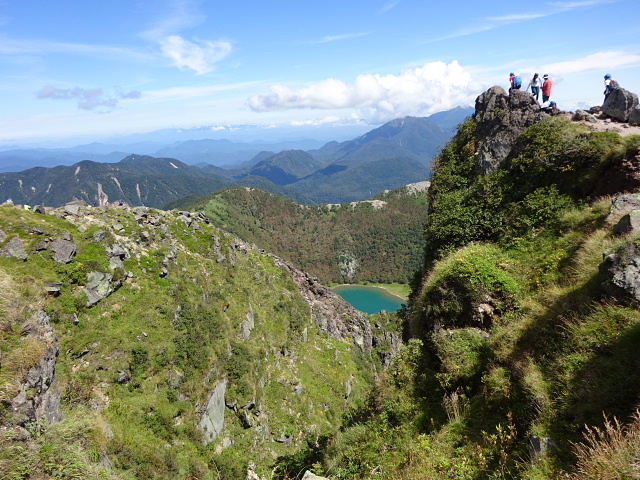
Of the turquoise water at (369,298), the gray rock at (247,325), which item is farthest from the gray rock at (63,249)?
the turquoise water at (369,298)

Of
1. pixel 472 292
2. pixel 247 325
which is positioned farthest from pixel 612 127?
pixel 247 325

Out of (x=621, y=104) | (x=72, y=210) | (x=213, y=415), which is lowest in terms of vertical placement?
(x=213, y=415)

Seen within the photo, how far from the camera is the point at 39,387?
10.5 m

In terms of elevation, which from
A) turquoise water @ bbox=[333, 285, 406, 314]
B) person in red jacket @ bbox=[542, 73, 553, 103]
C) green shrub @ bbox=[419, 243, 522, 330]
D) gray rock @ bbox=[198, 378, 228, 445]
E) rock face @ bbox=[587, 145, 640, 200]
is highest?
person in red jacket @ bbox=[542, 73, 553, 103]

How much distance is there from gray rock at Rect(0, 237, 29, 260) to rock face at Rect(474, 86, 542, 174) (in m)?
32.0

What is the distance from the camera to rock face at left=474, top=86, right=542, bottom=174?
788 inches

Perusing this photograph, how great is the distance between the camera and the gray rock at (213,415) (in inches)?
950

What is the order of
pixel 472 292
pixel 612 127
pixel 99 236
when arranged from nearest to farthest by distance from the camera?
pixel 472 292, pixel 612 127, pixel 99 236

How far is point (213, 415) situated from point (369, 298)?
158673 millimetres

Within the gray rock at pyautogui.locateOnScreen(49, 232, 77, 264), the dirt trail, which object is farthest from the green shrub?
the gray rock at pyautogui.locateOnScreen(49, 232, 77, 264)

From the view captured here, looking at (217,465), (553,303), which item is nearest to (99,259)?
(217,465)

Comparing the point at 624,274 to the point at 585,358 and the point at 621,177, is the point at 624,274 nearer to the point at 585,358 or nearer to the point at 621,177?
the point at 585,358

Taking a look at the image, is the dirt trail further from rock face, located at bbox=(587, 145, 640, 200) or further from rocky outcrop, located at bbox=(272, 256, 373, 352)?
rocky outcrop, located at bbox=(272, 256, 373, 352)

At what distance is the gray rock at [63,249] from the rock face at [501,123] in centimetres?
3119
